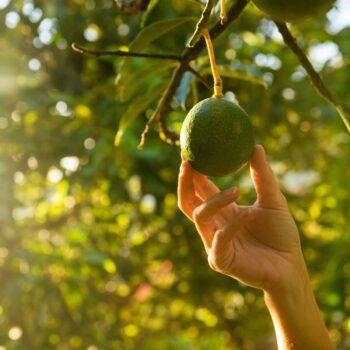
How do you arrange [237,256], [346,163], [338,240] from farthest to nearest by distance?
[346,163] < [338,240] < [237,256]

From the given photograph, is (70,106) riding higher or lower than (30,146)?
higher

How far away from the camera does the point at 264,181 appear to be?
4.17 feet

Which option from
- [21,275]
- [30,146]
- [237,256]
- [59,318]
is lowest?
[59,318]

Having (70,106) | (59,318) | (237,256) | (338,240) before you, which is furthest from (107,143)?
(237,256)

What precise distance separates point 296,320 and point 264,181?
1.00 feet

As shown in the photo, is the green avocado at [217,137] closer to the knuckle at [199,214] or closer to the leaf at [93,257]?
the knuckle at [199,214]

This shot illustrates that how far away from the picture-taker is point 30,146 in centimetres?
267

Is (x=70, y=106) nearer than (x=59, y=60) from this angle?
Yes

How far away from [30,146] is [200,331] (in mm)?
1724

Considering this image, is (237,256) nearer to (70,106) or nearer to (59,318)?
(70,106)

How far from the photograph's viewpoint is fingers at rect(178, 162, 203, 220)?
3.85 ft

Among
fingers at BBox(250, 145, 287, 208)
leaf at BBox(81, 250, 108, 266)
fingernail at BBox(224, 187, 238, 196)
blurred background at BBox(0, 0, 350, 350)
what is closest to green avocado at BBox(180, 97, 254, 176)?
fingernail at BBox(224, 187, 238, 196)

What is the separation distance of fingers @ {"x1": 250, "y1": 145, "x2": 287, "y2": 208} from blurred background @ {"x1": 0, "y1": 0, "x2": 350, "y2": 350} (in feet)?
2.29

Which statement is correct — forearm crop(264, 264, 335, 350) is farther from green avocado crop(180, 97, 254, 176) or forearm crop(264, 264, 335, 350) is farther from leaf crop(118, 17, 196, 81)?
leaf crop(118, 17, 196, 81)
